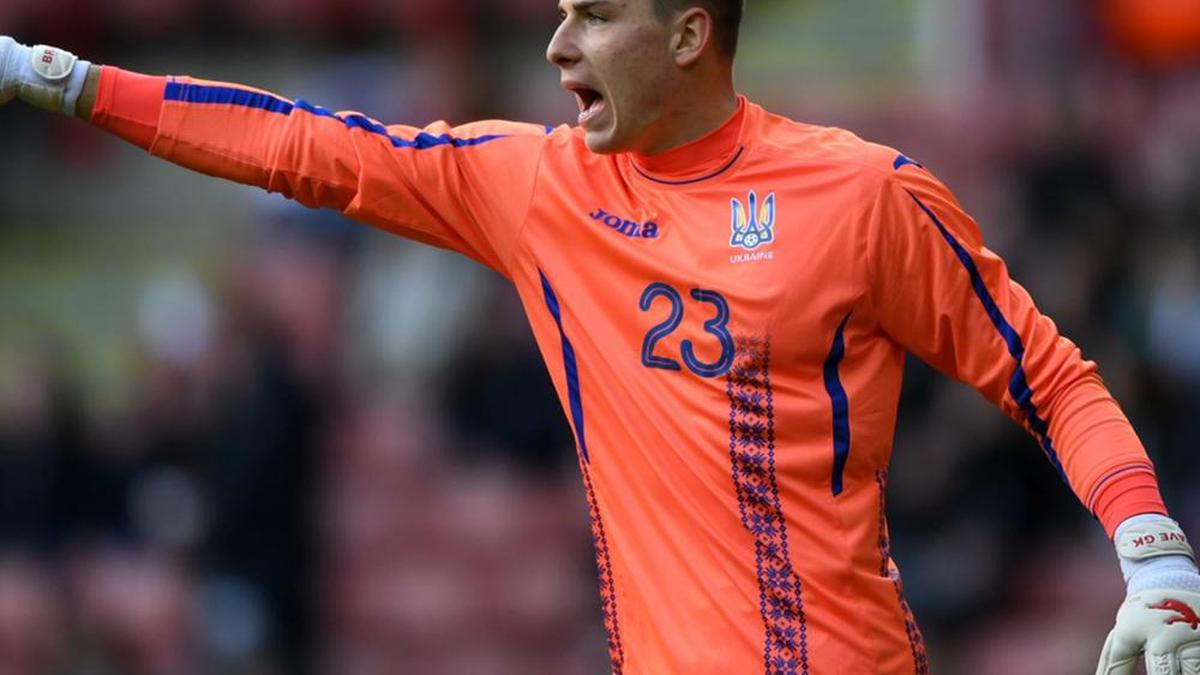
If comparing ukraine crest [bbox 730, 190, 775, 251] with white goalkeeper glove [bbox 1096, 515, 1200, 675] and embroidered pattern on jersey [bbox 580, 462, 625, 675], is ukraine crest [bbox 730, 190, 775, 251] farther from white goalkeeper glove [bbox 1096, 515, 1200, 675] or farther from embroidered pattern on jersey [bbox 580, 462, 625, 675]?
white goalkeeper glove [bbox 1096, 515, 1200, 675]

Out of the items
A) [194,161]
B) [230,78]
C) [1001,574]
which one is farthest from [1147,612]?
[230,78]

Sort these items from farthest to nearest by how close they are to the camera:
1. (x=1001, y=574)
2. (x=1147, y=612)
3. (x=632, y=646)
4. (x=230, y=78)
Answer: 1. (x=230, y=78)
2. (x=1001, y=574)
3. (x=632, y=646)
4. (x=1147, y=612)

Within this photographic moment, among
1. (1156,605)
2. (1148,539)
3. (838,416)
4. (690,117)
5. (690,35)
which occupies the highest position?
(690,35)

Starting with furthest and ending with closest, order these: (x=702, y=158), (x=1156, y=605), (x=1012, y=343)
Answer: (x=702, y=158)
(x=1012, y=343)
(x=1156, y=605)

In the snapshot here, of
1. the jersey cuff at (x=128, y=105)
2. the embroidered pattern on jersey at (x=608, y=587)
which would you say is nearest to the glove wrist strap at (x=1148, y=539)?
the embroidered pattern on jersey at (x=608, y=587)

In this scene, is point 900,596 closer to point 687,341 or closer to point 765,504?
point 765,504

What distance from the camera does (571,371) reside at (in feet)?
13.6

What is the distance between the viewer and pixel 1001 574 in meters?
8.27

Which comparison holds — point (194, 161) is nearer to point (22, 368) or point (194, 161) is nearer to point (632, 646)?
point (632, 646)

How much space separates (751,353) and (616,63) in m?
0.61

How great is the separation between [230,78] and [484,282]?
351 centimetres

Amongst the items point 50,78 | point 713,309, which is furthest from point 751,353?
point 50,78

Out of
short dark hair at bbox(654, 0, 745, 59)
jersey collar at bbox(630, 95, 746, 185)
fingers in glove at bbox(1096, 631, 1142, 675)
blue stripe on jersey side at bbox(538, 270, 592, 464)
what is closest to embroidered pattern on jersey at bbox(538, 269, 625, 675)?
blue stripe on jersey side at bbox(538, 270, 592, 464)

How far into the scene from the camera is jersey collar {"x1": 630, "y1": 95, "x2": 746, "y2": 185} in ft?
13.5
